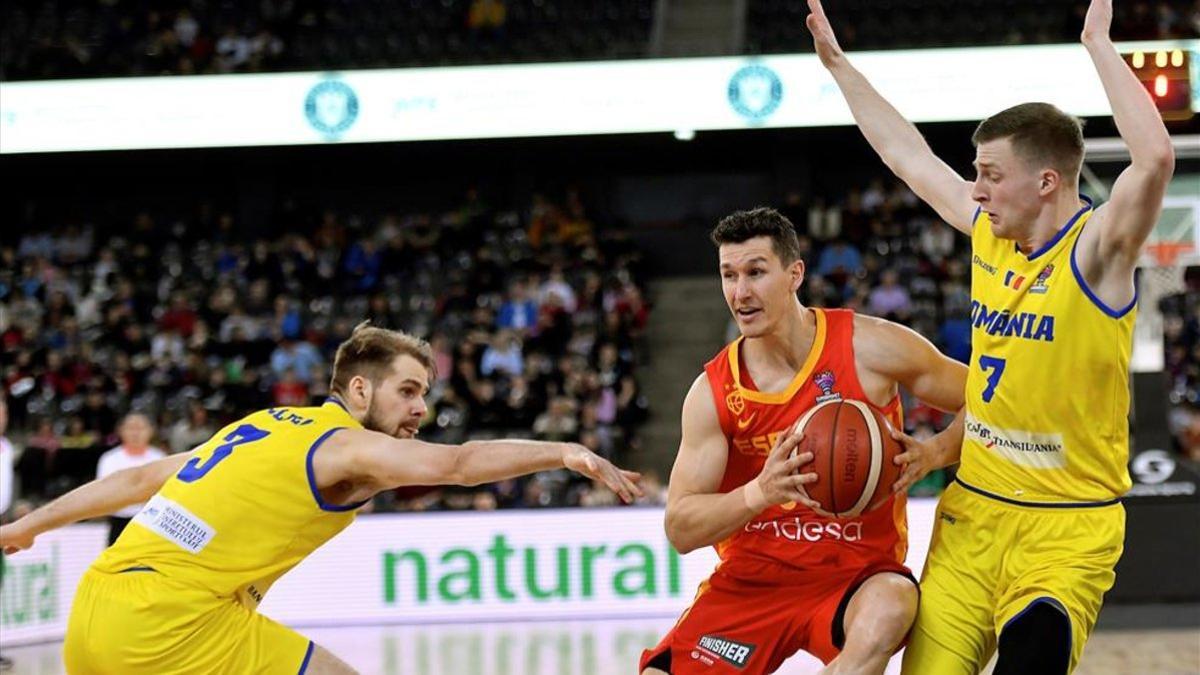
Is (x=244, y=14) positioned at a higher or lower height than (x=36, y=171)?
higher

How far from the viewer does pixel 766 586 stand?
4.69m

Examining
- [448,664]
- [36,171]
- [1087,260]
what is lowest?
[448,664]

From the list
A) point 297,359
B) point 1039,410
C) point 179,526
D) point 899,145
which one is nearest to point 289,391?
point 297,359

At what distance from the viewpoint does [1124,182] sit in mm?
3957

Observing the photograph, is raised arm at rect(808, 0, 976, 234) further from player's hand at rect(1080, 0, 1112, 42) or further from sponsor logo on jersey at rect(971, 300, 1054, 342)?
player's hand at rect(1080, 0, 1112, 42)

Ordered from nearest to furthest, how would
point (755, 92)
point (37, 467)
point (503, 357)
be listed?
point (37, 467) < point (503, 357) < point (755, 92)

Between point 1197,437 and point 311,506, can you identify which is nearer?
point 311,506

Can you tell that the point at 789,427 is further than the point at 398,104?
No

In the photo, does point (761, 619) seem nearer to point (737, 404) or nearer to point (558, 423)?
point (737, 404)

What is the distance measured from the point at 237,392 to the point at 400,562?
4.38 m

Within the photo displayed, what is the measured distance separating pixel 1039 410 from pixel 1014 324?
0.81 feet

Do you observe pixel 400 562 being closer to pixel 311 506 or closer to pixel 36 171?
pixel 311 506

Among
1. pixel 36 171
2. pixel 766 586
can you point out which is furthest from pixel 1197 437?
pixel 36 171

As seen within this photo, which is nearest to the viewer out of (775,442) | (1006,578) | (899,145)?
(1006,578)
